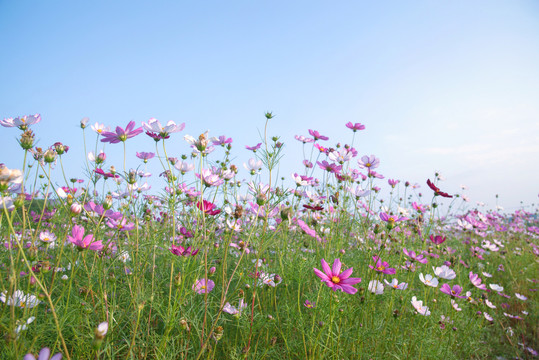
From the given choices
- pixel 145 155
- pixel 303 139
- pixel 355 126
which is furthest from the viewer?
pixel 355 126

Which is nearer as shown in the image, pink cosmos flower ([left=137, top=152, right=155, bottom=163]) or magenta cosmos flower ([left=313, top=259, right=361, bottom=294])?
magenta cosmos flower ([left=313, top=259, right=361, bottom=294])

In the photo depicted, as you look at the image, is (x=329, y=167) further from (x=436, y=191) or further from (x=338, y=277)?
(x=338, y=277)

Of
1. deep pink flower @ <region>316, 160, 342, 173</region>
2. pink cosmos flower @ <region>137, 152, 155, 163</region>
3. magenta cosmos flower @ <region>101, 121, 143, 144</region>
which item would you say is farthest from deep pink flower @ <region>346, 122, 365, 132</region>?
magenta cosmos flower @ <region>101, 121, 143, 144</region>

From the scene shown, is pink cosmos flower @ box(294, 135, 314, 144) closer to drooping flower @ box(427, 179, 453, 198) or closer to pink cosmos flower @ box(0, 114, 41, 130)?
drooping flower @ box(427, 179, 453, 198)

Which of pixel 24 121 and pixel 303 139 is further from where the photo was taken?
pixel 303 139

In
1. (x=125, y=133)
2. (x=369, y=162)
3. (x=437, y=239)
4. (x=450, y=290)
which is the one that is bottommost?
(x=450, y=290)

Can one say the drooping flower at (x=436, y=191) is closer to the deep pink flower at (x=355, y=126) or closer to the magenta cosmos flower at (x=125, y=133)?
the deep pink flower at (x=355, y=126)

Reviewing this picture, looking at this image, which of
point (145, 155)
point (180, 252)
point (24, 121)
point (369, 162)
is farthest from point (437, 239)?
point (24, 121)

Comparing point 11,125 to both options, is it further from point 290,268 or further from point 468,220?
point 468,220

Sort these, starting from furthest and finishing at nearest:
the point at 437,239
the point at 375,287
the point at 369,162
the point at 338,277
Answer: the point at 369,162
the point at 437,239
the point at 375,287
the point at 338,277

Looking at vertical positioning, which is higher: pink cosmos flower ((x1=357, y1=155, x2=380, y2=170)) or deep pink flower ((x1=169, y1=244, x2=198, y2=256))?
pink cosmos flower ((x1=357, y1=155, x2=380, y2=170))

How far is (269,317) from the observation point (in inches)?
58.7

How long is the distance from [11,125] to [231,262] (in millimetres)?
1756

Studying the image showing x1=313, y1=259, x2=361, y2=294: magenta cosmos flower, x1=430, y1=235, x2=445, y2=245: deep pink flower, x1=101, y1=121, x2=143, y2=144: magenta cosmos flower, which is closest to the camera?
x1=313, y1=259, x2=361, y2=294: magenta cosmos flower
